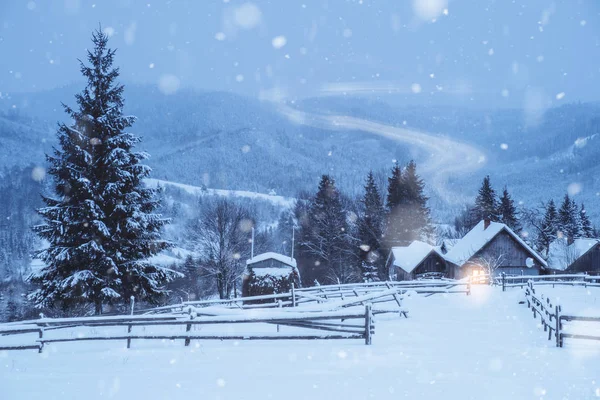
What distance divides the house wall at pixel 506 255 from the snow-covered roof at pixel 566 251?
571 inches

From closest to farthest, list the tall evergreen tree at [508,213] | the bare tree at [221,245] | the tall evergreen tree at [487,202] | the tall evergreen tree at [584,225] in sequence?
the bare tree at [221,245]
the tall evergreen tree at [487,202]
the tall evergreen tree at [508,213]
the tall evergreen tree at [584,225]

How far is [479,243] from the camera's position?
1864 inches

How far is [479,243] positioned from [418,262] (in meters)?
6.23

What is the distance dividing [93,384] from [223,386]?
267 cm

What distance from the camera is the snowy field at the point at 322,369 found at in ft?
28.3

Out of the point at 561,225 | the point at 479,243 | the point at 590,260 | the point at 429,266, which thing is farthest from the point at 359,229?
the point at 561,225

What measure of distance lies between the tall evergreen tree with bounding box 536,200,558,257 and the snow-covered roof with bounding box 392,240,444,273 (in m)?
32.7

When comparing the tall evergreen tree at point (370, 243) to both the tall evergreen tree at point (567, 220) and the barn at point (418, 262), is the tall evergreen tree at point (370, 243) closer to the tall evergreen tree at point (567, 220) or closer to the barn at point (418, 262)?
the barn at point (418, 262)

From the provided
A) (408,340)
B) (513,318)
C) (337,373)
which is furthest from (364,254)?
(337,373)

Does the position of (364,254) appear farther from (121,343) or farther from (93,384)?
(93,384)

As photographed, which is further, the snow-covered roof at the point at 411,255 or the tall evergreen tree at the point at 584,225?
the tall evergreen tree at the point at 584,225

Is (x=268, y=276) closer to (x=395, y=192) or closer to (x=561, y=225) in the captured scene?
(x=395, y=192)

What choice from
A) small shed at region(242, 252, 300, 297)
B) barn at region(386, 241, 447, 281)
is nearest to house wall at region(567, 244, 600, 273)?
barn at region(386, 241, 447, 281)

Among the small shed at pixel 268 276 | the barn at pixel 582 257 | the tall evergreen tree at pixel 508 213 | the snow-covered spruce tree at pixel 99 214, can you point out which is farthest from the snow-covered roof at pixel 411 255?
the snow-covered spruce tree at pixel 99 214
